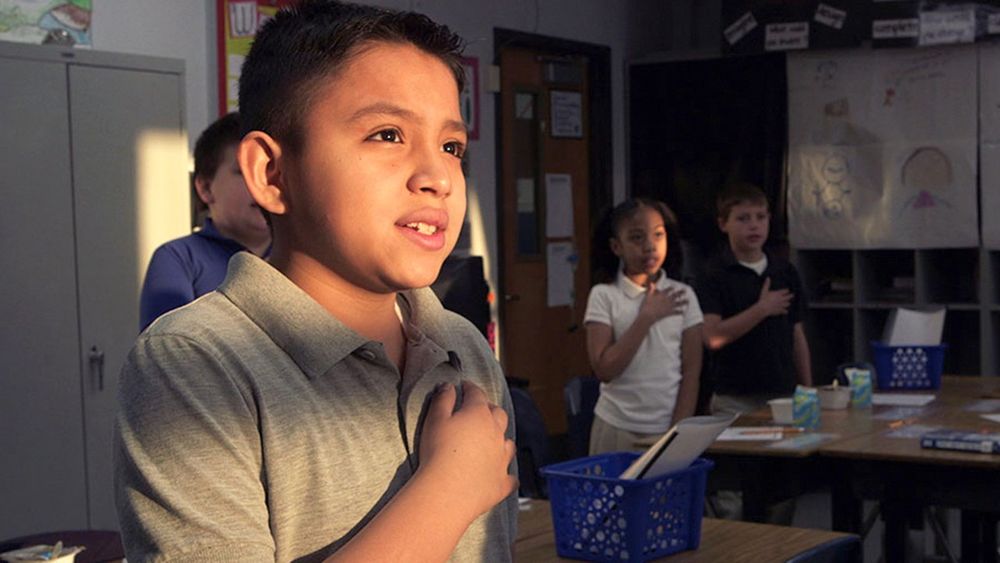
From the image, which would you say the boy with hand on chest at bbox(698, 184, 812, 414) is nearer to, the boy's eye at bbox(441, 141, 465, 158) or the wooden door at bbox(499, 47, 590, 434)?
the wooden door at bbox(499, 47, 590, 434)

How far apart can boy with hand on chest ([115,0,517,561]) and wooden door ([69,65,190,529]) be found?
339cm

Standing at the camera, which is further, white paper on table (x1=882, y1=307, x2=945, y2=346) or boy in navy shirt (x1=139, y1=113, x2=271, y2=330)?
white paper on table (x1=882, y1=307, x2=945, y2=346)

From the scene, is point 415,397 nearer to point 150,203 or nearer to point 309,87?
point 309,87

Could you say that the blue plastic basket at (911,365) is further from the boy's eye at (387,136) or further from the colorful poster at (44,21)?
the boy's eye at (387,136)

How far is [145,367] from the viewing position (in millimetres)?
1011

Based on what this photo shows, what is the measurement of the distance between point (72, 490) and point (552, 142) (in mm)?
3983

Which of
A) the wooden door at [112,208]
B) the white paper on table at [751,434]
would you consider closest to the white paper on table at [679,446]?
the white paper on table at [751,434]

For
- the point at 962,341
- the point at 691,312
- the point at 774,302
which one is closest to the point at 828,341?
the point at 962,341

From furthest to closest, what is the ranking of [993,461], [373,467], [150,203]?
1. [150,203]
2. [993,461]
3. [373,467]

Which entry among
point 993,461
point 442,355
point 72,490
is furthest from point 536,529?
point 72,490

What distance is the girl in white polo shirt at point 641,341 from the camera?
4.28 m

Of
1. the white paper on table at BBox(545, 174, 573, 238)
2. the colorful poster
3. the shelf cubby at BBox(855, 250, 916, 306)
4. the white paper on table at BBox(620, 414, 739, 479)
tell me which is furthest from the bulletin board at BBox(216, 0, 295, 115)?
the shelf cubby at BBox(855, 250, 916, 306)

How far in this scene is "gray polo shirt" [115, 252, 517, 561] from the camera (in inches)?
38.1

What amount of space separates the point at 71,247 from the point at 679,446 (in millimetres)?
2713
